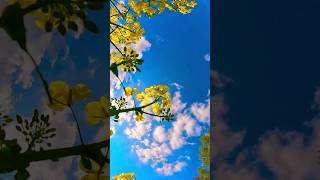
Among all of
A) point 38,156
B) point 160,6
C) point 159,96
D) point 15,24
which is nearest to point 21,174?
point 38,156

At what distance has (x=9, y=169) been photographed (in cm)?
38

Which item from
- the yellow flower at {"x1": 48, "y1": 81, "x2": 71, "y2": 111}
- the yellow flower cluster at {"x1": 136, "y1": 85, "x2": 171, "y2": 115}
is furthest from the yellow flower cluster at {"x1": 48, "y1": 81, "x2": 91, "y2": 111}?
the yellow flower cluster at {"x1": 136, "y1": 85, "x2": 171, "y2": 115}

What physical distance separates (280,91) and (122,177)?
1.71m

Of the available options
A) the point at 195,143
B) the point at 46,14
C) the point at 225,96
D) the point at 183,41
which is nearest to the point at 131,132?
the point at 195,143

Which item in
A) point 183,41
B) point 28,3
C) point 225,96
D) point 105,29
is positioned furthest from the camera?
point 183,41

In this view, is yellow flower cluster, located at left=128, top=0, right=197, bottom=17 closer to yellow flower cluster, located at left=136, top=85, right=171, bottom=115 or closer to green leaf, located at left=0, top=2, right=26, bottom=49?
yellow flower cluster, located at left=136, top=85, right=171, bottom=115

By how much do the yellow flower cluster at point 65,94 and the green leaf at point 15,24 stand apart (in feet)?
0.27

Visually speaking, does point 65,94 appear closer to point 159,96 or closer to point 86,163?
point 86,163

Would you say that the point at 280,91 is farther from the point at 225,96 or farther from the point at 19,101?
the point at 19,101

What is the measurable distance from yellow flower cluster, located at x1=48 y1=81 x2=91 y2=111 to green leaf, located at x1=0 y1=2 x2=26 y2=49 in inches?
3.2

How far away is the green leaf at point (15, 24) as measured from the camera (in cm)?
32

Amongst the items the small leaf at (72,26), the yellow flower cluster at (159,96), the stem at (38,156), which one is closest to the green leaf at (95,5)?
the small leaf at (72,26)

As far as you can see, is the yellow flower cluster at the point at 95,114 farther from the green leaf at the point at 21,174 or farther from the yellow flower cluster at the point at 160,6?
the yellow flower cluster at the point at 160,6

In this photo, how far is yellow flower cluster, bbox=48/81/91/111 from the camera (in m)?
0.40
